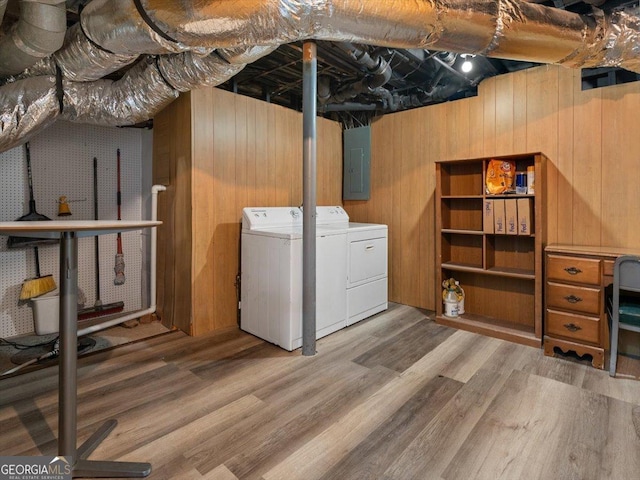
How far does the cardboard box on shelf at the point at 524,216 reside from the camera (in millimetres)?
2684

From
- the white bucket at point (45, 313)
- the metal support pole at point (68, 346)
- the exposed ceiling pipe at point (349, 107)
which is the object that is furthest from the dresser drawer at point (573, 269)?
the white bucket at point (45, 313)

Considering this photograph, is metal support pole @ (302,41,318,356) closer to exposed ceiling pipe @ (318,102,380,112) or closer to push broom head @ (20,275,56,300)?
exposed ceiling pipe @ (318,102,380,112)

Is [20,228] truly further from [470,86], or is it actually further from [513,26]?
[470,86]

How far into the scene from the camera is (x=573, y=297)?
2363mm

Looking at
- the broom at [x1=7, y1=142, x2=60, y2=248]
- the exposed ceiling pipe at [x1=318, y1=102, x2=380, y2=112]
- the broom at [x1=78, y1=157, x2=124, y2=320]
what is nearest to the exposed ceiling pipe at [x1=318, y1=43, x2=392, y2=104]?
the exposed ceiling pipe at [x1=318, y1=102, x2=380, y2=112]

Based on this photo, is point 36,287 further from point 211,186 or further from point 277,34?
point 277,34

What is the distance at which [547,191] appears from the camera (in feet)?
9.21

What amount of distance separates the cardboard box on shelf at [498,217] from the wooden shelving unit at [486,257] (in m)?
0.06

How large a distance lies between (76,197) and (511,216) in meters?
3.99

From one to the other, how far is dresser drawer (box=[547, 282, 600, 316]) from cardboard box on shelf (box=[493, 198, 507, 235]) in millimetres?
560

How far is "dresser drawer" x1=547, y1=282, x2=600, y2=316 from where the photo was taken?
2.29 metres

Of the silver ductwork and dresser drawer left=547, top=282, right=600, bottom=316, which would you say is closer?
the silver ductwork

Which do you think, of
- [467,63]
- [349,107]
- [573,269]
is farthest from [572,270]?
[349,107]

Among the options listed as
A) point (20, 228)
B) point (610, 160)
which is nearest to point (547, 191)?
point (610, 160)
